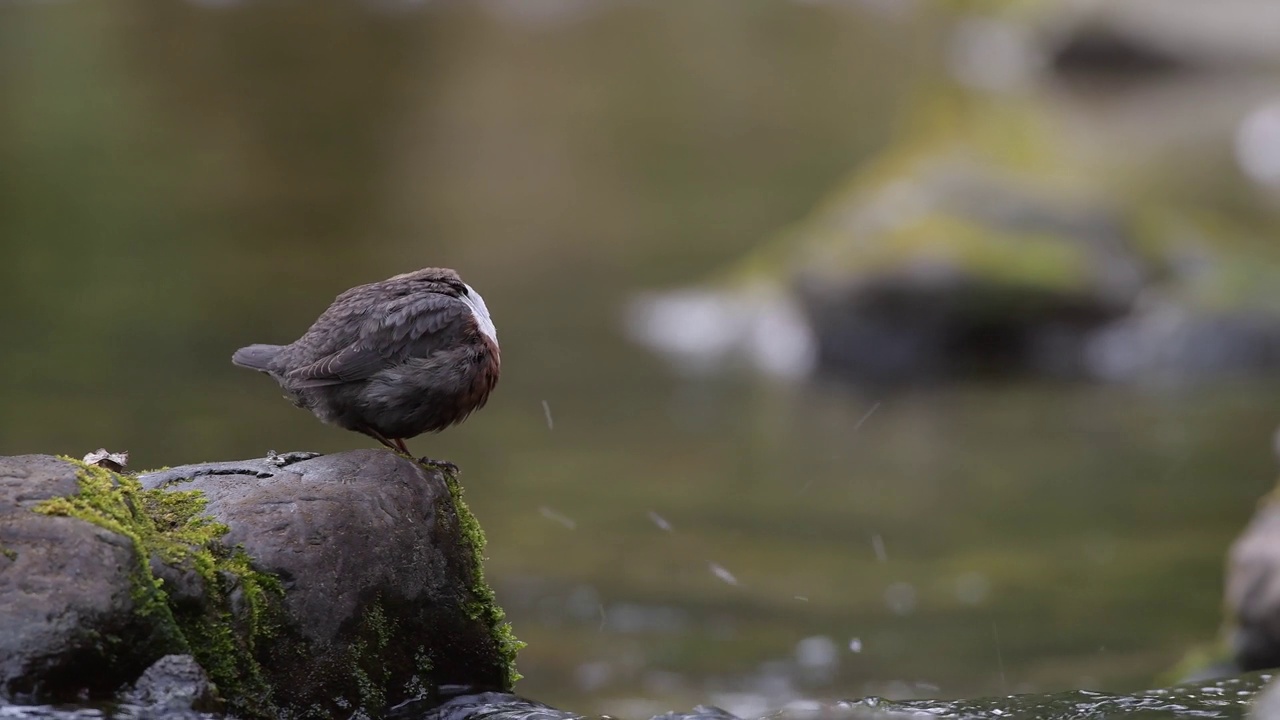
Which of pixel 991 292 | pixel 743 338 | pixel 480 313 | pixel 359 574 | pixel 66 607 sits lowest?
pixel 66 607

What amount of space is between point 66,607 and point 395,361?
4.95ft

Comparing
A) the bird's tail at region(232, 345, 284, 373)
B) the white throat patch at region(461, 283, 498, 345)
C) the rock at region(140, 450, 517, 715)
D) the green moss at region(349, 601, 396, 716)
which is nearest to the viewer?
the rock at region(140, 450, 517, 715)

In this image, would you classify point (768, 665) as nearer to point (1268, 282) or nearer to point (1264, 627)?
point (1264, 627)

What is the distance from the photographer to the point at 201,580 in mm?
4727

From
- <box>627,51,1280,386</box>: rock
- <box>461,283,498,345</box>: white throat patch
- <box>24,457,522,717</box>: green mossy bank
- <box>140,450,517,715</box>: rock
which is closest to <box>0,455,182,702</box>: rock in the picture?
<box>24,457,522,717</box>: green mossy bank

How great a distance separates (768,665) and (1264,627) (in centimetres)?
309

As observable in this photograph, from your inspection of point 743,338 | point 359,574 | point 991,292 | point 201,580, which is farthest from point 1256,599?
point 743,338

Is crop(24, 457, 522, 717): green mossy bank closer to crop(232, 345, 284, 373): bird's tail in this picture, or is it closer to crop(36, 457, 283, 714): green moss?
crop(36, 457, 283, 714): green moss

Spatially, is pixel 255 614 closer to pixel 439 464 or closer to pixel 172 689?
pixel 172 689

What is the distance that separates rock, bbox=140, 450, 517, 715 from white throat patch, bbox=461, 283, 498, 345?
1.92ft

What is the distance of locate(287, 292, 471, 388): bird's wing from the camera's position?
17.7 ft

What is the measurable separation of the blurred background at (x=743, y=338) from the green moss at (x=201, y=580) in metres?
3.85

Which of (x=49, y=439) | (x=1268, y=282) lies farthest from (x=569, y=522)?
(x=1268, y=282)

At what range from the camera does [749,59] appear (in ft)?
163
